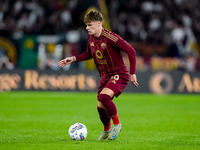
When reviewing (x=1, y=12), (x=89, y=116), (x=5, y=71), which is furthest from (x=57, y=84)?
(x=89, y=116)

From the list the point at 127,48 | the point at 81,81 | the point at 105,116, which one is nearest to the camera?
the point at 127,48

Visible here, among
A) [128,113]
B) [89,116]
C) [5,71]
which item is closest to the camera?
[89,116]

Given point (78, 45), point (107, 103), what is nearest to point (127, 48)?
point (107, 103)

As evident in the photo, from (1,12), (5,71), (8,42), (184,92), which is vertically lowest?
(184,92)

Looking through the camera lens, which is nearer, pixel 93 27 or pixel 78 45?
pixel 93 27

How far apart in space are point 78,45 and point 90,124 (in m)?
10.2

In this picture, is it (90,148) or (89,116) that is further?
(89,116)

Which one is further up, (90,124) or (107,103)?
(107,103)

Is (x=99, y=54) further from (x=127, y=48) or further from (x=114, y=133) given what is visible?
(x=114, y=133)

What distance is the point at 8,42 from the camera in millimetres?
18438

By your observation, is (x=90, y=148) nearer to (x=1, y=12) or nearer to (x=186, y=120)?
(x=186, y=120)

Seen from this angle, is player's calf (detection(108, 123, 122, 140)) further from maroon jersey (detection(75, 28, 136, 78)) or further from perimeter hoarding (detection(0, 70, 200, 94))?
perimeter hoarding (detection(0, 70, 200, 94))

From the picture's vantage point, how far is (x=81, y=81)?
704 inches

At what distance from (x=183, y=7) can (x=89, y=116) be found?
16.2 meters
